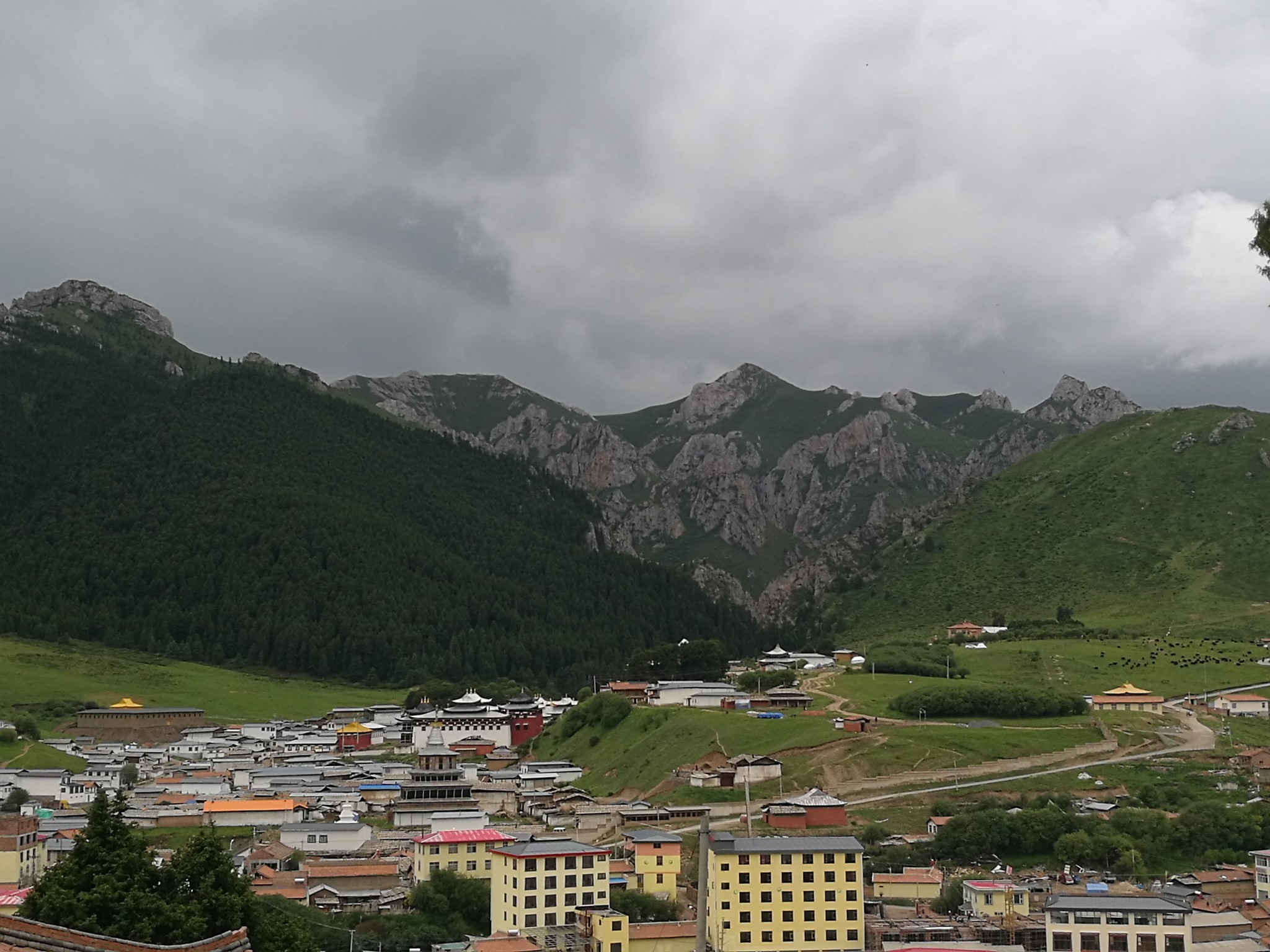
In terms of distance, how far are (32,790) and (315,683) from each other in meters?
76.0

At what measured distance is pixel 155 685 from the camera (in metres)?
155

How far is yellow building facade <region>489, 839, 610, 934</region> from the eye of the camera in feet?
206

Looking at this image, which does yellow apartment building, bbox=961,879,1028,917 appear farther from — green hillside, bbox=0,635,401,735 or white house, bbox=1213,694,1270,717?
green hillside, bbox=0,635,401,735

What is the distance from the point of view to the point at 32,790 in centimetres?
10212

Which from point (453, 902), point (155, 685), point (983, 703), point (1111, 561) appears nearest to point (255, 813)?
point (453, 902)

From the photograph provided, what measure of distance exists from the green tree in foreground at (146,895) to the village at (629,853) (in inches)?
399

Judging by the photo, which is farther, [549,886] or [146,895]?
[549,886]

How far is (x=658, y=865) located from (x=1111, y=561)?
4702 inches

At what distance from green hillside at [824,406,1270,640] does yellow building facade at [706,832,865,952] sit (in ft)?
304

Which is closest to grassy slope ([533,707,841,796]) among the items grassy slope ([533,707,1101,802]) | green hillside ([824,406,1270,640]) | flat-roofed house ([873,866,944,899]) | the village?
grassy slope ([533,707,1101,802])

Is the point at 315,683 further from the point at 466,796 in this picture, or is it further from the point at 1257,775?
the point at 1257,775

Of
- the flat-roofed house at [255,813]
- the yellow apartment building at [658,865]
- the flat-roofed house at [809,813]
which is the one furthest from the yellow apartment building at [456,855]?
the flat-roofed house at [255,813]

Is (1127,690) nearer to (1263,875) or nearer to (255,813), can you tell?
(1263,875)

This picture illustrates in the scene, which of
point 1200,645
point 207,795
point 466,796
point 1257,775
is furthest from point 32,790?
point 1200,645
